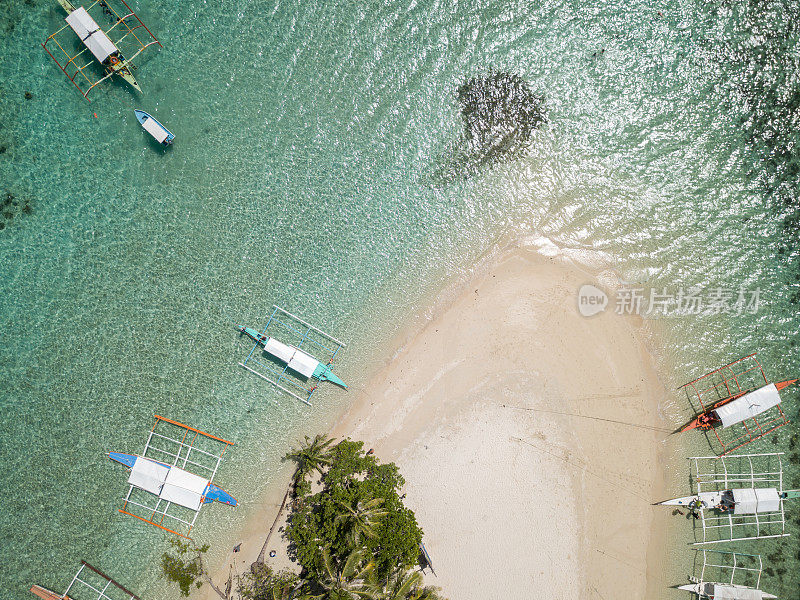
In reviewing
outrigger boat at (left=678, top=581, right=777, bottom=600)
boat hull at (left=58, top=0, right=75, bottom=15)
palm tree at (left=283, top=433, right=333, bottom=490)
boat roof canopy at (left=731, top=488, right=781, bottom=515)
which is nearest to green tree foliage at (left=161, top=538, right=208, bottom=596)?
palm tree at (left=283, top=433, right=333, bottom=490)

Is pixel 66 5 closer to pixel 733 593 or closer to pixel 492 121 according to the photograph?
pixel 492 121

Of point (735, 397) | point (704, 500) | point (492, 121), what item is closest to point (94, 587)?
point (704, 500)

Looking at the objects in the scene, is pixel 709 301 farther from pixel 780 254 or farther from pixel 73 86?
pixel 73 86

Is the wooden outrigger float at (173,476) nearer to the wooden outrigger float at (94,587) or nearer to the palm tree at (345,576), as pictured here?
the wooden outrigger float at (94,587)

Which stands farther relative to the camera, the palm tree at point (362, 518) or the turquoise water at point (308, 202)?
the turquoise water at point (308, 202)

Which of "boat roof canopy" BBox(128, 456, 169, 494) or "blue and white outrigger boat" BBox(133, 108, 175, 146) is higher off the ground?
"blue and white outrigger boat" BBox(133, 108, 175, 146)

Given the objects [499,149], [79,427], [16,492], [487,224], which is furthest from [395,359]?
[16,492]

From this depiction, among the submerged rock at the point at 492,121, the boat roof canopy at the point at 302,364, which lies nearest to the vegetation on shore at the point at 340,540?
the boat roof canopy at the point at 302,364

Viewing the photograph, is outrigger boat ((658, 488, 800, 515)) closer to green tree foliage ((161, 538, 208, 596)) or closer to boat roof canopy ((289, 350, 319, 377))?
boat roof canopy ((289, 350, 319, 377))
